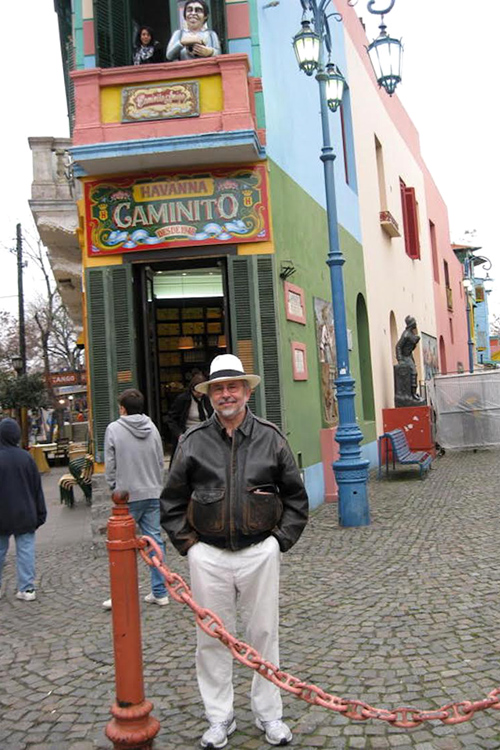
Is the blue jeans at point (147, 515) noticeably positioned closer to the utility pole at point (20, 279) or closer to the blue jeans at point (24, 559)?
the blue jeans at point (24, 559)

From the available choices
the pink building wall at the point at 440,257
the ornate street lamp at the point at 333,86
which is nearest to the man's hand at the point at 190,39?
the ornate street lamp at the point at 333,86

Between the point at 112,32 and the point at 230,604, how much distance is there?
818 centimetres

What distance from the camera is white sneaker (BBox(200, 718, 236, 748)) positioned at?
338 centimetres

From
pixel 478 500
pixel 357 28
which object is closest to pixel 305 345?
pixel 478 500

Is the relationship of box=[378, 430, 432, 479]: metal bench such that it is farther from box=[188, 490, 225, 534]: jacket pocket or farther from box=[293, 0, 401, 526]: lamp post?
box=[188, 490, 225, 534]: jacket pocket

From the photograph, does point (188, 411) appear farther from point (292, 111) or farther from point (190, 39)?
point (292, 111)

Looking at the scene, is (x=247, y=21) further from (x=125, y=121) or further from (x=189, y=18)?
(x=125, y=121)

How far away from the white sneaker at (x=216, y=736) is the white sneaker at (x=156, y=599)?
2492 mm

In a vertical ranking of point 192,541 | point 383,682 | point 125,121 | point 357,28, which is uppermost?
point 357,28

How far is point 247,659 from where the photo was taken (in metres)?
3.12

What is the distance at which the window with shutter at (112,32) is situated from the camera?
9.37 meters

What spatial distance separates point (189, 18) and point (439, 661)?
25.9ft

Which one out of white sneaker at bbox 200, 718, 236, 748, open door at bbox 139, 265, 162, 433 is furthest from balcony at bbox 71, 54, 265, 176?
white sneaker at bbox 200, 718, 236, 748

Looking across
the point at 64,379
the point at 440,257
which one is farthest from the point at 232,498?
the point at 64,379
